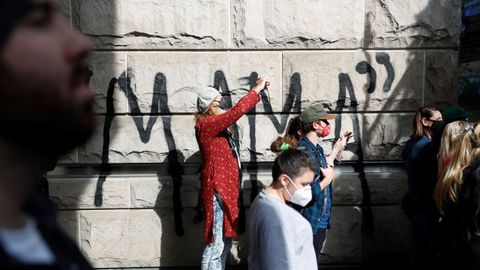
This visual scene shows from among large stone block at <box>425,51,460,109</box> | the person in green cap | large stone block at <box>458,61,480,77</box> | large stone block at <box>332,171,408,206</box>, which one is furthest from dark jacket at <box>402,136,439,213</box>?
large stone block at <box>458,61,480,77</box>

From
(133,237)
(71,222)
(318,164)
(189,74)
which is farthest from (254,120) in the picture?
(71,222)

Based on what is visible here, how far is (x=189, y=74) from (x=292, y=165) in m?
2.19

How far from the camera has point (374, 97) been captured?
473cm

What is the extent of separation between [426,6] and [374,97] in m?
0.93

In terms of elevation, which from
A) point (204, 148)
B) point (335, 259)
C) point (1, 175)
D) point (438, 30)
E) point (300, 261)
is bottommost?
point (335, 259)

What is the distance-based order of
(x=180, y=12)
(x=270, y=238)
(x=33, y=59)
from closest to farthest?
(x=33, y=59)
(x=270, y=238)
(x=180, y=12)

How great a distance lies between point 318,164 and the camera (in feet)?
12.1

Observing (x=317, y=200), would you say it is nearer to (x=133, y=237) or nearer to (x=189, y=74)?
(x=189, y=74)

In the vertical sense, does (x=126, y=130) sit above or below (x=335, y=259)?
above

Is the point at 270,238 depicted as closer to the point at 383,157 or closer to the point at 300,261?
the point at 300,261

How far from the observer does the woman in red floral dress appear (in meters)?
3.94

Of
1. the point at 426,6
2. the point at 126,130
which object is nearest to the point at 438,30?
the point at 426,6

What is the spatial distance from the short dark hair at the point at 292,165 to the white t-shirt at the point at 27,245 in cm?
183

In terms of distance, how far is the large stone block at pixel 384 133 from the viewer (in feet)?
15.5
